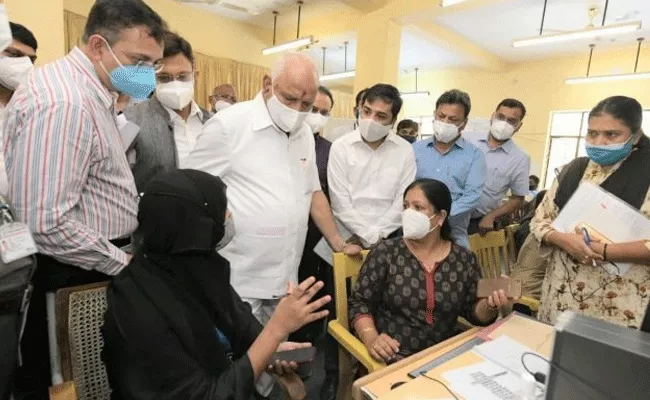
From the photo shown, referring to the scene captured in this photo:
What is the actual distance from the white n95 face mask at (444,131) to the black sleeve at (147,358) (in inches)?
78.3

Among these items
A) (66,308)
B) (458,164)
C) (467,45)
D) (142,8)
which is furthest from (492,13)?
(66,308)

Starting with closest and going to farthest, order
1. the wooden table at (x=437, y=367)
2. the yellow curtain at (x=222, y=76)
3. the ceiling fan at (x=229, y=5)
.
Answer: the wooden table at (x=437, y=367) → the ceiling fan at (x=229, y=5) → the yellow curtain at (x=222, y=76)

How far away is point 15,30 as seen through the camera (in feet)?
6.04

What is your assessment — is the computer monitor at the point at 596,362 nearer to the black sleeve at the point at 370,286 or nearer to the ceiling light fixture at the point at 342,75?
the black sleeve at the point at 370,286

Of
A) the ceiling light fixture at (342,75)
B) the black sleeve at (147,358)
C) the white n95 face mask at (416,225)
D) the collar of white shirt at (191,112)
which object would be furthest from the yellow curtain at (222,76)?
the black sleeve at (147,358)

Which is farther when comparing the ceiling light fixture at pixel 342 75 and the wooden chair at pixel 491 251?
the ceiling light fixture at pixel 342 75

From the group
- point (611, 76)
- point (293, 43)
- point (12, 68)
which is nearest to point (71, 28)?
point (293, 43)

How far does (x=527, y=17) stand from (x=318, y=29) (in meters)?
3.24

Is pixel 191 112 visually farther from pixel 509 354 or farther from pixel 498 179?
pixel 498 179

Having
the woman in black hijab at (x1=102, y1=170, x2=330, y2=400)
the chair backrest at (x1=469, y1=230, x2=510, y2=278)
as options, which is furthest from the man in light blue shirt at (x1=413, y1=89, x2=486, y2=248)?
the woman in black hijab at (x1=102, y1=170, x2=330, y2=400)

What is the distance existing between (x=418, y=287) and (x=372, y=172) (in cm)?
78

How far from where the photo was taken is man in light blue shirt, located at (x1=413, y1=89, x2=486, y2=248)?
2.40 metres

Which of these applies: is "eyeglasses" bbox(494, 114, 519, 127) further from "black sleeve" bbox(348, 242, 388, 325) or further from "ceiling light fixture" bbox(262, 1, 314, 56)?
"ceiling light fixture" bbox(262, 1, 314, 56)

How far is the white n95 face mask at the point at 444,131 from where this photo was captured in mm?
2432
